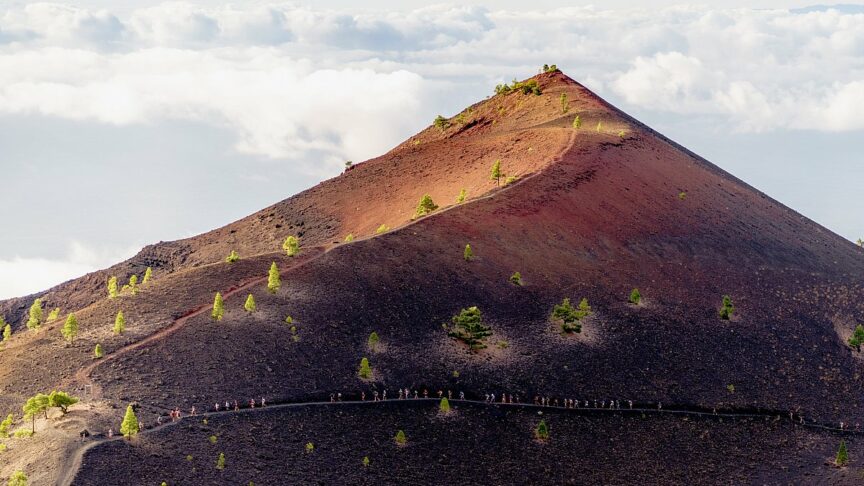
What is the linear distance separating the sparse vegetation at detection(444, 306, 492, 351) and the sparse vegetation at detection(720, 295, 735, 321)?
27945 millimetres

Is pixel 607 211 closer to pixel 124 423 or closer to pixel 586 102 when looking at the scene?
pixel 586 102

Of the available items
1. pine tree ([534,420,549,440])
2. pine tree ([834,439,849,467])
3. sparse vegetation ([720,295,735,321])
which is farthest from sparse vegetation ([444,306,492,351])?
pine tree ([834,439,849,467])

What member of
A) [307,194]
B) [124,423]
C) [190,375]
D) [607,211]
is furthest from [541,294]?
[307,194]

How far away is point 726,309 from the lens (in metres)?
118

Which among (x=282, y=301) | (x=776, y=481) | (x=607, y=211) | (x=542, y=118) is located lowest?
(x=776, y=481)

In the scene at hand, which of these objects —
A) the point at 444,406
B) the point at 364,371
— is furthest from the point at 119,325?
the point at 444,406

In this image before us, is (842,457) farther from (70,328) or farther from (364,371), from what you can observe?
(70,328)

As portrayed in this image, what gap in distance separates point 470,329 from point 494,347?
10.7 feet

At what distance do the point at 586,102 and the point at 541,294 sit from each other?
57.3 metres

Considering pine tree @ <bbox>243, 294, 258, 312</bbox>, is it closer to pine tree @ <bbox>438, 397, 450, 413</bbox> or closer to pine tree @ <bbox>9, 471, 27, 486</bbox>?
pine tree @ <bbox>438, 397, 450, 413</bbox>

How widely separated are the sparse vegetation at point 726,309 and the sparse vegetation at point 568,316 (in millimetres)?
17216

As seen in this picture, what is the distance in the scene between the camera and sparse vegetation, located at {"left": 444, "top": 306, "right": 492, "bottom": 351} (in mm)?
100562

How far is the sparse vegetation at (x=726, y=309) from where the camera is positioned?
11769 centimetres

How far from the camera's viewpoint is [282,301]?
333 ft
